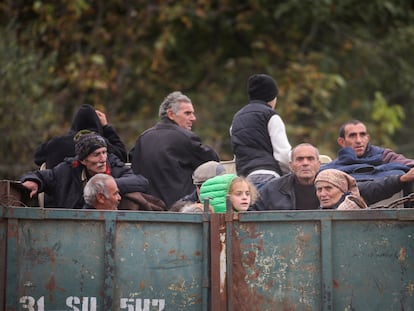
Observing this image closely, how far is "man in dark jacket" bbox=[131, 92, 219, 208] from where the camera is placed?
353 inches

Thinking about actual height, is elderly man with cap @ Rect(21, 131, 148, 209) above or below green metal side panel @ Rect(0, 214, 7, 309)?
above

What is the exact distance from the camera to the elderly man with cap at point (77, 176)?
818cm

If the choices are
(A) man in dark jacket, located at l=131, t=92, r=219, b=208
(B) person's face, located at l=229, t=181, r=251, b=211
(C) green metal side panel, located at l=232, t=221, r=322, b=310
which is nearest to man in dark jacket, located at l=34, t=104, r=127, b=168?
(A) man in dark jacket, located at l=131, t=92, r=219, b=208

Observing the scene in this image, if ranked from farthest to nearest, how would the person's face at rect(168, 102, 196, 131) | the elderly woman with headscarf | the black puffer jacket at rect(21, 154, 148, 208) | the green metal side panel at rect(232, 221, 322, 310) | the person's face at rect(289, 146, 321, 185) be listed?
1. the person's face at rect(168, 102, 196, 131)
2. the person's face at rect(289, 146, 321, 185)
3. the black puffer jacket at rect(21, 154, 148, 208)
4. the elderly woman with headscarf
5. the green metal side panel at rect(232, 221, 322, 310)

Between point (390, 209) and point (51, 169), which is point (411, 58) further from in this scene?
point (390, 209)

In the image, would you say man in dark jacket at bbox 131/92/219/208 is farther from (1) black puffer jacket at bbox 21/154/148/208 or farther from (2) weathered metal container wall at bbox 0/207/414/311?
(2) weathered metal container wall at bbox 0/207/414/311

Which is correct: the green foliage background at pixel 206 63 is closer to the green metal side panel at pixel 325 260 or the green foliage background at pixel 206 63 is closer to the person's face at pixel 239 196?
the person's face at pixel 239 196

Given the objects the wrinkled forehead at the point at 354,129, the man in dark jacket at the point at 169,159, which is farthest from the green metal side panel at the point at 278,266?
the wrinkled forehead at the point at 354,129

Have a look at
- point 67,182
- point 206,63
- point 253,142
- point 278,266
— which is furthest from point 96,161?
point 206,63

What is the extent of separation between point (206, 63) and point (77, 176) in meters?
11.8

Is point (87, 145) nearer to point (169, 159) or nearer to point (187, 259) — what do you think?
point (169, 159)

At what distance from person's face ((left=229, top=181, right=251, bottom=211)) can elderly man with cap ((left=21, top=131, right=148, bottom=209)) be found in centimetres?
78

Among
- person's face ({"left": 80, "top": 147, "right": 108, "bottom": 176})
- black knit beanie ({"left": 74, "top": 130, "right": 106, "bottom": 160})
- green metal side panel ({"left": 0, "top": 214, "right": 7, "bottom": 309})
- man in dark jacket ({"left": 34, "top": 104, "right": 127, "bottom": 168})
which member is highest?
man in dark jacket ({"left": 34, "top": 104, "right": 127, "bottom": 168})

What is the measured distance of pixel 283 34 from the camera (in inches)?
789
